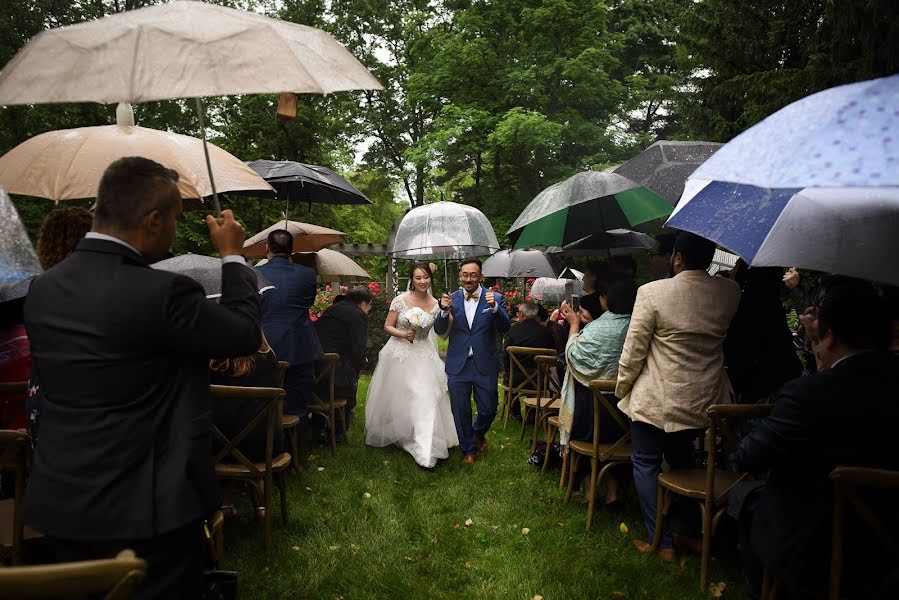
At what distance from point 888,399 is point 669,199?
7.51 ft

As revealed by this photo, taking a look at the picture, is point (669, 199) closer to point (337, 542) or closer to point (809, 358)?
point (809, 358)

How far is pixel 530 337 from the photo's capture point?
705 cm

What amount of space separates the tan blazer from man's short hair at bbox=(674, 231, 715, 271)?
5cm

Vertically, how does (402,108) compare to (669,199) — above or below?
above

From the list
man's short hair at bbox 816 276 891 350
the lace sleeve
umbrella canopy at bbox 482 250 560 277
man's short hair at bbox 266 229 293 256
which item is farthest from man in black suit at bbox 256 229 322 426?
umbrella canopy at bbox 482 250 560 277

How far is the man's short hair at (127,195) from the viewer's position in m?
1.86

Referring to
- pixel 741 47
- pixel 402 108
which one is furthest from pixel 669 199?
pixel 402 108

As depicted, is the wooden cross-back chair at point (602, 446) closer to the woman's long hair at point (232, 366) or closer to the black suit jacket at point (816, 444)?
the black suit jacket at point (816, 444)

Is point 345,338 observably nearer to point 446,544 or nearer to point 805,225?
point 446,544

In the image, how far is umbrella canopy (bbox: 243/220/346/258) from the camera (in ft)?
25.6

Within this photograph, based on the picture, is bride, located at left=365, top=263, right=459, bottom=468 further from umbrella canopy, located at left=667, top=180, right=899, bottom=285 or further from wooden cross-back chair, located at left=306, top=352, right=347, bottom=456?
umbrella canopy, located at left=667, top=180, right=899, bottom=285

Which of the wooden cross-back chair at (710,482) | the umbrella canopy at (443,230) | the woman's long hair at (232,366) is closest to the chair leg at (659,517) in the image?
the wooden cross-back chair at (710,482)

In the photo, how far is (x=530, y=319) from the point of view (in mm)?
7160

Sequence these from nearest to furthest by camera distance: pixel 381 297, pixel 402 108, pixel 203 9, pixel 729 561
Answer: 1. pixel 203 9
2. pixel 729 561
3. pixel 381 297
4. pixel 402 108
